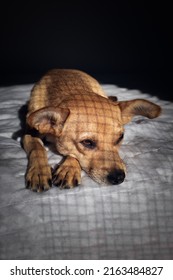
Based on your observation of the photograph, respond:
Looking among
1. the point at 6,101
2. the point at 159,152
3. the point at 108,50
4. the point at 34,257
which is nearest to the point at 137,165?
the point at 159,152

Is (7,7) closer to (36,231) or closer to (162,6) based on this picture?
(162,6)

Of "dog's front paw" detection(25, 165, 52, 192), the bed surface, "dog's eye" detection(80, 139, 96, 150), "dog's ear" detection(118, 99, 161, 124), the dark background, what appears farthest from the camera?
the dark background

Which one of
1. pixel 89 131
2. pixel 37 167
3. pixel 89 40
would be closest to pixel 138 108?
pixel 89 131

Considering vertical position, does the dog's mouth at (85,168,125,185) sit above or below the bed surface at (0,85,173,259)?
above

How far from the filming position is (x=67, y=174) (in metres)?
1.98

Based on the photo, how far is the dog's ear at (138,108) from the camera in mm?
2215

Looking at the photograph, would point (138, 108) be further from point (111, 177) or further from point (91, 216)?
point (91, 216)

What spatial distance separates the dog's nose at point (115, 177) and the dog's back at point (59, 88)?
2.01 ft

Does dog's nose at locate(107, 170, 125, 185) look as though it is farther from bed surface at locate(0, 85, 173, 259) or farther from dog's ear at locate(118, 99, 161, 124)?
dog's ear at locate(118, 99, 161, 124)

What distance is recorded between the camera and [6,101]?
3.09 metres

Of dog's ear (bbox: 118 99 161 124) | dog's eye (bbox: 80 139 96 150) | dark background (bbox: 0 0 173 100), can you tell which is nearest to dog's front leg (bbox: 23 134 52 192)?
dog's eye (bbox: 80 139 96 150)

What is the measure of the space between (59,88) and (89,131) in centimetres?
55

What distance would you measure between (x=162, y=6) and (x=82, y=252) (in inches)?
122

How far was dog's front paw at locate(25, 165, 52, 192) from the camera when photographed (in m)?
1.90
